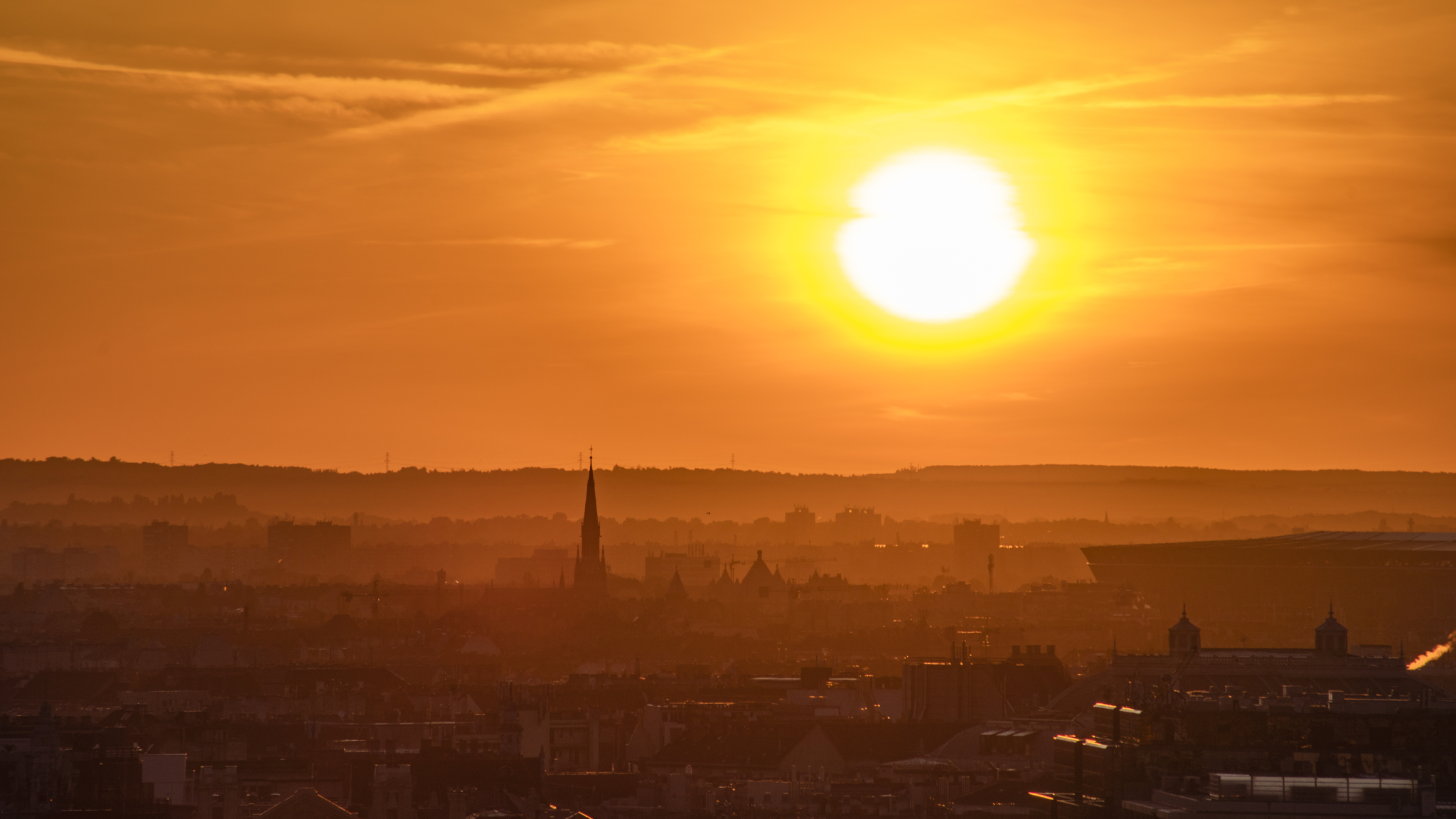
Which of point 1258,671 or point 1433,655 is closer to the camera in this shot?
point 1258,671

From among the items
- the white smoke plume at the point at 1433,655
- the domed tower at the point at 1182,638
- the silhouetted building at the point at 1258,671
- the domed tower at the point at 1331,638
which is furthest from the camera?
→ the white smoke plume at the point at 1433,655

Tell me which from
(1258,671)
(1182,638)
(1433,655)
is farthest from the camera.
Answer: (1433,655)

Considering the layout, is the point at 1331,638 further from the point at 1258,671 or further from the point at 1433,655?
the point at 1433,655

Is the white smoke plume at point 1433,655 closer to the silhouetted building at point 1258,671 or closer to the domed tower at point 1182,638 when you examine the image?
the silhouetted building at point 1258,671

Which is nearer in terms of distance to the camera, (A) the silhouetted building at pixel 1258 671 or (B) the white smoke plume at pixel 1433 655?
(A) the silhouetted building at pixel 1258 671

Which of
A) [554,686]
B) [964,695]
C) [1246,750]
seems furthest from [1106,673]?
[1246,750]

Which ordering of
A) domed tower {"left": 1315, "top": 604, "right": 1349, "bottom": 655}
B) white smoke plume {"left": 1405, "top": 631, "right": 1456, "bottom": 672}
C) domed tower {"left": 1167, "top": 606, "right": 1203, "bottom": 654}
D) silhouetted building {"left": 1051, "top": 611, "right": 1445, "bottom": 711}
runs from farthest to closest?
white smoke plume {"left": 1405, "top": 631, "right": 1456, "bottom": 672}
domed tower {"left": 1167, "top": 606, "right": 1203, "bottom": 654}
domed tower {"left": 1315, "top": 604, "right": 1349, "bottom": 655}
silhouetted building {"left": 1051, "top": 611, "right": 1445, "bottom": 711}

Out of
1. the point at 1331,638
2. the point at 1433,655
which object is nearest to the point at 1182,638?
the point at 1331,638

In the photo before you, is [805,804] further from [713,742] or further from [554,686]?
[554,686]

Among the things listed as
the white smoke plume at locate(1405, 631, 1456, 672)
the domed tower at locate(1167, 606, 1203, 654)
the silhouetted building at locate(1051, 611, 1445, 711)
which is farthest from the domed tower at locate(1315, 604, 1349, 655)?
the white smoke plume at locate(1405, 631, 1456, 672)

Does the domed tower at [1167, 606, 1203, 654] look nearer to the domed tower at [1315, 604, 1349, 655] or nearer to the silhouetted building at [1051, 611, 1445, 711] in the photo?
the silhouetted building at [1051, 611, 1445, 711]

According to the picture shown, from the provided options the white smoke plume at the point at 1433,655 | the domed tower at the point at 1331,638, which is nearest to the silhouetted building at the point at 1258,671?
the domed tower at the point at 1331,638
